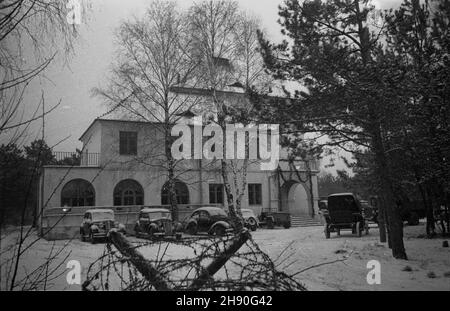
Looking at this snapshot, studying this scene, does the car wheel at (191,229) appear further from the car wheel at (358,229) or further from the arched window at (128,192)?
the car wheel at (358,229)

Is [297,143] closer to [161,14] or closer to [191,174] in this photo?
[191,174]

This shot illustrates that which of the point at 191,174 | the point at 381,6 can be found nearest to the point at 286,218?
the point at 191,174

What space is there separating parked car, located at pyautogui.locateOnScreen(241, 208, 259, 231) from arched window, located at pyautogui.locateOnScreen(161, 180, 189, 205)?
2.07 meters

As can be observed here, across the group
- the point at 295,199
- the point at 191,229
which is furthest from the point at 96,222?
the point at 295,199

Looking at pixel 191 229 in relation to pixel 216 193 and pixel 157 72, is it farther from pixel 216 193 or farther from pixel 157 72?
pixel 157 72

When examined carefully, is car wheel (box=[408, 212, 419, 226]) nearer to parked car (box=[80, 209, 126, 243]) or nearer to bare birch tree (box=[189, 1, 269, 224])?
bare birch tree (box=[189, 1, 269, 224])

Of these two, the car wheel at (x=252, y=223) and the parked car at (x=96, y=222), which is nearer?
the parked car at (x=96, y=222)

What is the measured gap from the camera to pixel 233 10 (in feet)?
32.4

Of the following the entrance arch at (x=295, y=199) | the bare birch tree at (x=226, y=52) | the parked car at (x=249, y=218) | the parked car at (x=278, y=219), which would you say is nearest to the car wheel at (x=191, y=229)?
the bare birch tree at (x=226, y=52)

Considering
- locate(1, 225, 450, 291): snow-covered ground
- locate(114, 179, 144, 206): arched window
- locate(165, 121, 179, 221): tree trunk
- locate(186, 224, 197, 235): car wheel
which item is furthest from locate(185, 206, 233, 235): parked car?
locate(1, 225, 450, 291): snow-covered ground

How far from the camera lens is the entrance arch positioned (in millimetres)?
Answer: 6949

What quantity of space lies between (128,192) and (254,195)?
140 inches

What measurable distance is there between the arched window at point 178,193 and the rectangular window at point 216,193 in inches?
45.7

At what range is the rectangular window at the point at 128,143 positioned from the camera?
22.6 feet
